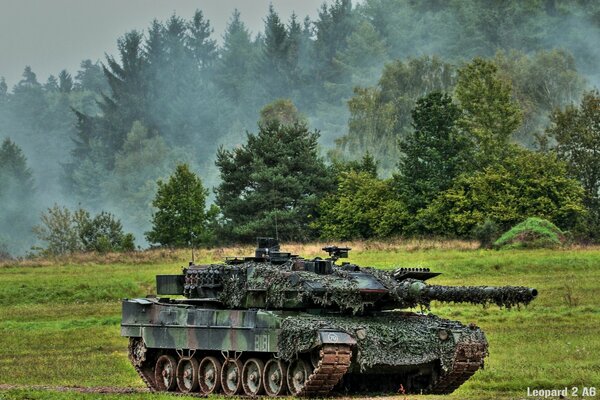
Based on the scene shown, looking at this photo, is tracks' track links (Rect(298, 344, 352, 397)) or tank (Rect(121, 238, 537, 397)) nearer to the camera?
tracks' track links (Rect(298, 344, 352, 397))

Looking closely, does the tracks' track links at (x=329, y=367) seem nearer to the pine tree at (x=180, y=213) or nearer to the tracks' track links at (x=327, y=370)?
the tracks' track links at (x=327, y=370)

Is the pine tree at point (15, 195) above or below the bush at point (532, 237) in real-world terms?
above

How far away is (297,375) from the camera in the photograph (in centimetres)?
2558

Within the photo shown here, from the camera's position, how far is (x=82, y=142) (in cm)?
16888

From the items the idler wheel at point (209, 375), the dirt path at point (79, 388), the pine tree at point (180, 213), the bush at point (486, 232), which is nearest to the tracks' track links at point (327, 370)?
the idler wheel at point (209, 375)

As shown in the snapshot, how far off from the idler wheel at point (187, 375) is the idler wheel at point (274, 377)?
90.3 inches

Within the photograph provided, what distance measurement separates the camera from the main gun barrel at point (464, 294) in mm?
23250

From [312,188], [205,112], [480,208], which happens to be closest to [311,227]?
[312,188]

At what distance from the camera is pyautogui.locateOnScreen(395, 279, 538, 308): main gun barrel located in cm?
2325

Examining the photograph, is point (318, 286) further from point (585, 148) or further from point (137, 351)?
point (585, 148)

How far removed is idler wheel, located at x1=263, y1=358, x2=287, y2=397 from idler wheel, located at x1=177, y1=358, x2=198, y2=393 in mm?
2294

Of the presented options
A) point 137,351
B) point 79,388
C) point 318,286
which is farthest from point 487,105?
point 79,388

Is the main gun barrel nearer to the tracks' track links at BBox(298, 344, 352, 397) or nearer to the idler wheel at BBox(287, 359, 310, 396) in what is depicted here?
the tracks' track links at BBox(298, 344, 352, 397)

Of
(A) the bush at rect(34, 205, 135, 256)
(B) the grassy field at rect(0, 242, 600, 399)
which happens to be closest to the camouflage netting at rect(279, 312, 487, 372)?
(B) the grassy field at rect(0, 242, 600, 399)
